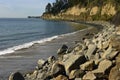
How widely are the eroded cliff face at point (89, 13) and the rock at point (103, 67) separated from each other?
2638 inches

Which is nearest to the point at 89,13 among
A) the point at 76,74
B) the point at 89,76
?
the point at 76,74

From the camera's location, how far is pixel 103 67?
11.4 metres

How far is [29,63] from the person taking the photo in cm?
1975

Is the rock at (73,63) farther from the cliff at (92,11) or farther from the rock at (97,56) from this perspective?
the cliff at (92,11)

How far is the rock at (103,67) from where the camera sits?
36.7ft

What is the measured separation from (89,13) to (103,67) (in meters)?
99.8

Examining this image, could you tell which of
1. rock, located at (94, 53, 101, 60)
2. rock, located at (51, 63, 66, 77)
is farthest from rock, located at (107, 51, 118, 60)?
rock, located at (51, 63, 66, 77)

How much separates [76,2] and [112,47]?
119 m

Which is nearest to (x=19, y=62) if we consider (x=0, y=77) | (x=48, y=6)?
(x=0, y=77)

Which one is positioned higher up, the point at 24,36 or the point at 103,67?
the point at 103,67

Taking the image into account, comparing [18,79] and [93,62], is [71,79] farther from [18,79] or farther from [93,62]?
Result: [18,79]

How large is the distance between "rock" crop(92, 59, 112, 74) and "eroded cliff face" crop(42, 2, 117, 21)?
2638 inches

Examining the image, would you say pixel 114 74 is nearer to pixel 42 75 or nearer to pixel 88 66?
pixel 88 66

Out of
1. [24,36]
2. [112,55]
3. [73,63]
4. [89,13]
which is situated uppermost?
[112,55]
